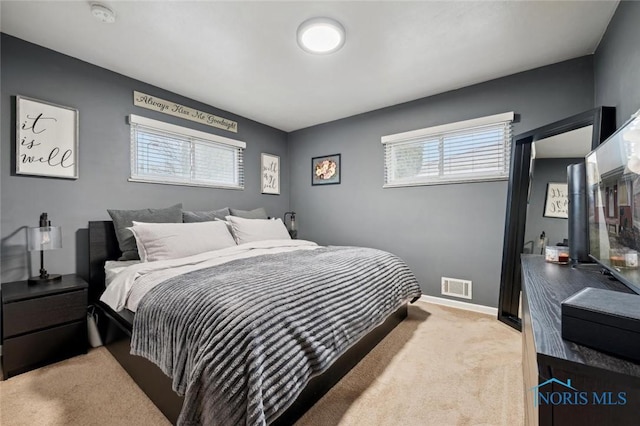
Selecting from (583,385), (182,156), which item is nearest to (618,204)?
(583,385)

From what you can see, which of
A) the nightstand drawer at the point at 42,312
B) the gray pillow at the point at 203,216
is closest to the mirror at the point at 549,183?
the gray pillow at the point at 203,216

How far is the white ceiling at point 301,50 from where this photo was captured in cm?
181

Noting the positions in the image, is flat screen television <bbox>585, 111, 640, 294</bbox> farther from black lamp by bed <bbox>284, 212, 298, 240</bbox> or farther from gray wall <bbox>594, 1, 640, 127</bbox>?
black lamp by bed <bbox>284, 212, 298, 240</bbox>

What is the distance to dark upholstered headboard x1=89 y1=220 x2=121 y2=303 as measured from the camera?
2.37m

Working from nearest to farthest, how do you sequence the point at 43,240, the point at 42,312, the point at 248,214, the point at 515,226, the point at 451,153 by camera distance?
the point at 42,312, the point at 43,240, the point at 515,226, the point at 451,153, the point at 248,214

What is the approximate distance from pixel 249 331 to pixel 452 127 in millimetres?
2947

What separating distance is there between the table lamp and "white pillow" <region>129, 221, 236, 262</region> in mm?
476

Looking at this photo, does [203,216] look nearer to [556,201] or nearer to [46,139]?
[46,139]

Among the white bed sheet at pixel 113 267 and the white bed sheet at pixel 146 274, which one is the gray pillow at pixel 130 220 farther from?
the white bed sheet at pixel 146 274

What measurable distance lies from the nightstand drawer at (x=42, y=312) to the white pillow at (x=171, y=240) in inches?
19.7

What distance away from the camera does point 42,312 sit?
185cm

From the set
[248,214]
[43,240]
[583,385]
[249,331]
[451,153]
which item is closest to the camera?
[583,385]

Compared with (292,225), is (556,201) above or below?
above

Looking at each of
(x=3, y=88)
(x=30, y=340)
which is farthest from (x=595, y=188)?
(x=3, y=88)
